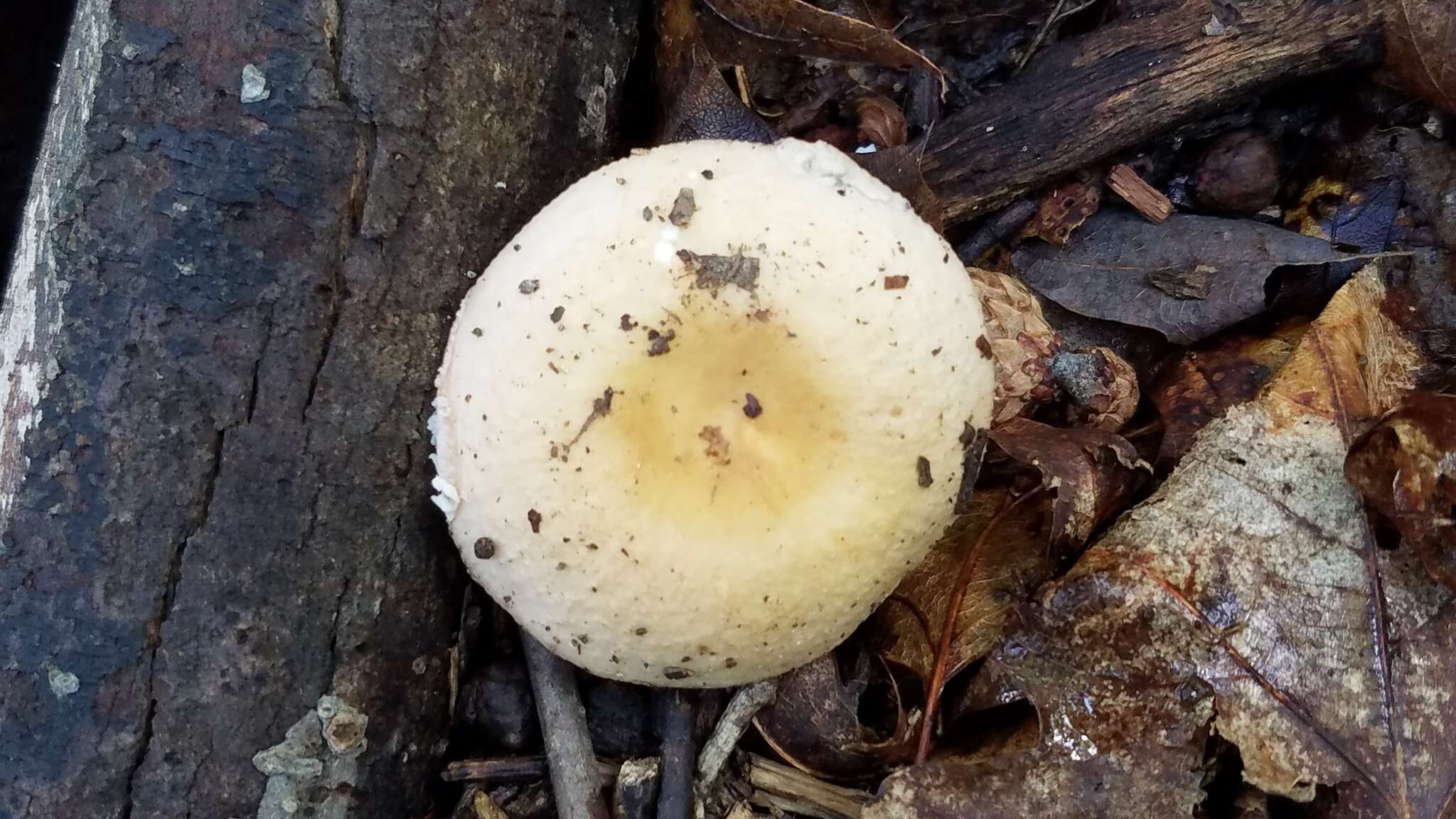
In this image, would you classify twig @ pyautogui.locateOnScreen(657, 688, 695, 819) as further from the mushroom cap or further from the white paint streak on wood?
the white paint streak on wood

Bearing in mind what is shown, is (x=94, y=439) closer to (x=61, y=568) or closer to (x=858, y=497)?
(x=61, y=568)

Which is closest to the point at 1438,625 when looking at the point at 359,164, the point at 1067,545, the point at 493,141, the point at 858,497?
the point at 1067,545

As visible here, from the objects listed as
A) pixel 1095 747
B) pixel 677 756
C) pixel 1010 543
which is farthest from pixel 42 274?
pixel 1095 747

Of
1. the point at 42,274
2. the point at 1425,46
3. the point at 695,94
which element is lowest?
the point at 1425,46

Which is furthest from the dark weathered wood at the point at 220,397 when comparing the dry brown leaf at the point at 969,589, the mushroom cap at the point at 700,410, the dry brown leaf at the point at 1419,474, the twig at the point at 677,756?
the dry brown leaf at the point at 1419,474

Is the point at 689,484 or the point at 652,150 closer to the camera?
the point at 689,484

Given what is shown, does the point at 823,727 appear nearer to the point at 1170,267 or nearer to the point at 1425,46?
the point at 1170,267

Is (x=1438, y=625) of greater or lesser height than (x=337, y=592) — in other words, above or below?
below
